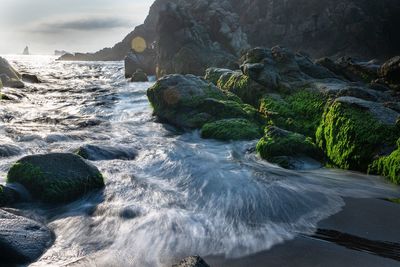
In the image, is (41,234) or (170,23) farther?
(170,23)

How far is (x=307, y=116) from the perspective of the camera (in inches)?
502

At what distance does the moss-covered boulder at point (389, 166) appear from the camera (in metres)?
7.95

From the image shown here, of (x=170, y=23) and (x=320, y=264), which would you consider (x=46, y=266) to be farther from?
(x=170, y=23)

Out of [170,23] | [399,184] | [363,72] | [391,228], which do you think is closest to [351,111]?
[399,184]

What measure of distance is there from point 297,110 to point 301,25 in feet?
152

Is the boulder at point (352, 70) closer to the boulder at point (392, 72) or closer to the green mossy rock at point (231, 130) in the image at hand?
the boulder at point (392, 72)

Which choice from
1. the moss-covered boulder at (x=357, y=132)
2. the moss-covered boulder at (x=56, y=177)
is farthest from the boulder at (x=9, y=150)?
the moss-covered boulder at (x=357, y=132)

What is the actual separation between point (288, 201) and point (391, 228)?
1778mm

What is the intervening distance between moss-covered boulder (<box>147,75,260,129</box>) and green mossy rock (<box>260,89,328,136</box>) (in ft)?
2.27

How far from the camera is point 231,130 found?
12305 millimetres

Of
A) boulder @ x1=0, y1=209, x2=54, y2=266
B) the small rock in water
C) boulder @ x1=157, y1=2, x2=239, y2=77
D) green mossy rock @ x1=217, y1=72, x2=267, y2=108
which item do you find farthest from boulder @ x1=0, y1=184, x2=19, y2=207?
boulder @ x1=157, y1=2, x2=239, y2=77

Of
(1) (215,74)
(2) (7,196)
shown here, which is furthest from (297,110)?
(2) (7,196)

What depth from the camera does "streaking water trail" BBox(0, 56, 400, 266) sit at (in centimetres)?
507

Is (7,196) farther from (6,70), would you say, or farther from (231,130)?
(6,70)
